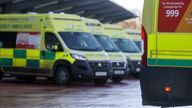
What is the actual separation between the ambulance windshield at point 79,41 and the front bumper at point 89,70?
0.58 metres

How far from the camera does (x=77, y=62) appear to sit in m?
19.8

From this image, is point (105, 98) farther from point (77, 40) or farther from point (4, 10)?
point (4, 10)

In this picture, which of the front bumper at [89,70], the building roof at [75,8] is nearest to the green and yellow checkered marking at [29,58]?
the front bumper at [89,70]

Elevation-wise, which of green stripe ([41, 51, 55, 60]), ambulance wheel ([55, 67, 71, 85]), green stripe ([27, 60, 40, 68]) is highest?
green stripe ([41, 51, 55, 60])

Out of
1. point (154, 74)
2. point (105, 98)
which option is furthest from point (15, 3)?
point (154, 74)

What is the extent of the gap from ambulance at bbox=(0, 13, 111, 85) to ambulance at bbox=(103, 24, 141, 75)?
4.32 m

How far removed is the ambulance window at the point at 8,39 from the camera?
21.3m

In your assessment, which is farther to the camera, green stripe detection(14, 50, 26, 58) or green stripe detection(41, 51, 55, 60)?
green stripe detection(14, 50, 26, 58)

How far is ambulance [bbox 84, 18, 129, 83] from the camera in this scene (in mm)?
22328

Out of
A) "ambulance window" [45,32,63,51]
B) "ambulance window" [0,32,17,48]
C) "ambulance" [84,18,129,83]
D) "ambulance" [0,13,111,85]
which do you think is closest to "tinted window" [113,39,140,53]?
"ambulance" [84,18,129,83]

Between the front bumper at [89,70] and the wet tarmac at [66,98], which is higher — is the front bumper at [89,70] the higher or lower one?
the higher one

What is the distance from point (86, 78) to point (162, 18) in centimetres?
1108

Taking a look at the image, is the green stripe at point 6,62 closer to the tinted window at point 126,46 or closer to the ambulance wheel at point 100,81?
the ambulance wheel at point 100,81

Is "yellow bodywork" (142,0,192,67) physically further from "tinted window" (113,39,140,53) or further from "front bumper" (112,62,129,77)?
"tinted window" (113,39,140,53)
